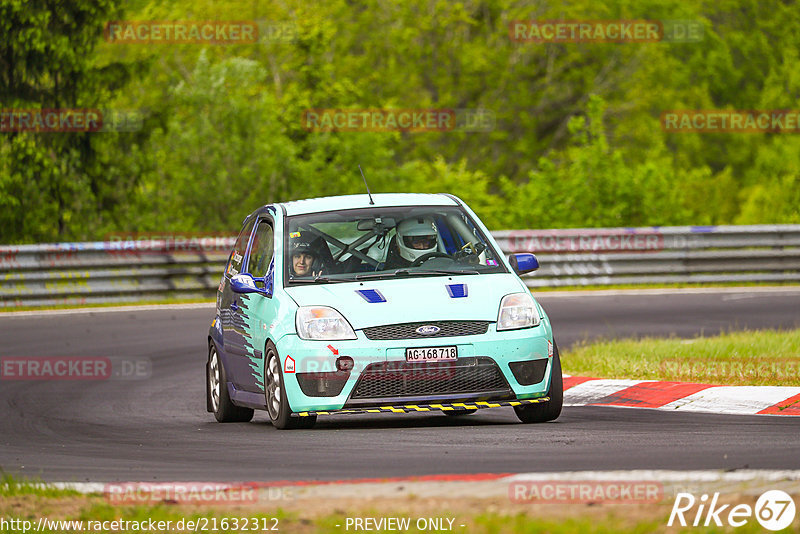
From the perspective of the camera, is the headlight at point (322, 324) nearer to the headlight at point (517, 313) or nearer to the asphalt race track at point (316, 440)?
the asphalt race track at point (316, 440)

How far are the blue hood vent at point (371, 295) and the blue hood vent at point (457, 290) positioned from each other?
17.8 inches

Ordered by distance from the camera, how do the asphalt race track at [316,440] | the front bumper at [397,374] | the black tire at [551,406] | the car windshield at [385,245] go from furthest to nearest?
the car windshield at [385,245], the black tire at [551,406], the front bumper at [397,374], the asphalt race track at [316,440]

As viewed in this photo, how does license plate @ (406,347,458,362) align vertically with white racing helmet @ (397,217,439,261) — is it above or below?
below

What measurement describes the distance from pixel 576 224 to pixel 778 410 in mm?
20044

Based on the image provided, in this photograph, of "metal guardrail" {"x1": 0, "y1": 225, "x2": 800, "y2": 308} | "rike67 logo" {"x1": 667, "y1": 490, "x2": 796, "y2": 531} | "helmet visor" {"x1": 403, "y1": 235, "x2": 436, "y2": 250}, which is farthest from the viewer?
"metal guardrail" {"x1": 0, "y1": 225, "x2": 800, "y2": 308}

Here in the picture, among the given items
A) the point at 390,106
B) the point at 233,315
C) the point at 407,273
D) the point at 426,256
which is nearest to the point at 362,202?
the point at 426,256

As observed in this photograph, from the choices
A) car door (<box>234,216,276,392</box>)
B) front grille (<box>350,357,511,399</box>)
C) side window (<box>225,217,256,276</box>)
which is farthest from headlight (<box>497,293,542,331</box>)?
side window (<box>225,217,256,276</box>)

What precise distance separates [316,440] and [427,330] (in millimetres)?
1036

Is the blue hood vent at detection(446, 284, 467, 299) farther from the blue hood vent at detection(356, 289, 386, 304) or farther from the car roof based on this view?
the car roof

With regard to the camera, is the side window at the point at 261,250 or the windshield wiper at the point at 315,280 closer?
the windshield wiper at the point at 315,280

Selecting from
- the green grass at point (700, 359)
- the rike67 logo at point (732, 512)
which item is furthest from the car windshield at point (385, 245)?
the rike67 logo at point (732, 512)

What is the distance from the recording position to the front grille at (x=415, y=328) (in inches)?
375

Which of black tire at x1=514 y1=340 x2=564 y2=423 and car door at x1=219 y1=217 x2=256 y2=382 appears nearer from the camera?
black tire at x1=514 y1=340 x2=564 y2=423

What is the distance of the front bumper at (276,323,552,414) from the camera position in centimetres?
949
